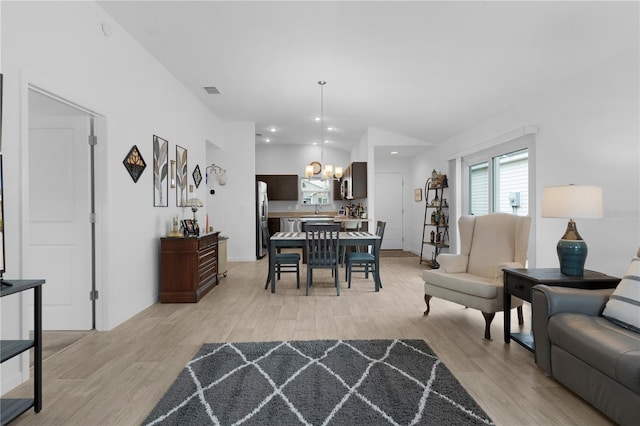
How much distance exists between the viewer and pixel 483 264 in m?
3.55

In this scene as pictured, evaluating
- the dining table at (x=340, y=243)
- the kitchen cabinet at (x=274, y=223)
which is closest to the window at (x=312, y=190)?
the kitchen cabinet at (x=274, y=223)

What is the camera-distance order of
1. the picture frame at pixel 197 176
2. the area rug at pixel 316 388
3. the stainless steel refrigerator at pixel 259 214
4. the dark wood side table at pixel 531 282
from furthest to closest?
the stainless steel refrigerator at pixel 259 214, the picture frame at pixel 197 176, the dark wood side table at pixel 531 282, the area rug at pixel 316 388

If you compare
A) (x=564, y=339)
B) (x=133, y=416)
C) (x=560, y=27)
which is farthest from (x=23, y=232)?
(x=560, y=27)

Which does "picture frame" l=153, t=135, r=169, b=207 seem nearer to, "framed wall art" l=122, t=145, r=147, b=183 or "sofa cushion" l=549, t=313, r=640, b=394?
"framed wall art" l=122, t=145, r=147, b=183

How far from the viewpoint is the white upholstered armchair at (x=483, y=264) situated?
3.01 m

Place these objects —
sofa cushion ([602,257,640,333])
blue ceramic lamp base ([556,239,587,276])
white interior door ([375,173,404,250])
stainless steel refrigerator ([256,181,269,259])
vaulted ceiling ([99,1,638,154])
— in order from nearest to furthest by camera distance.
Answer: sofa cushion ([602,257,640,333])
blue ceramic lamp base ([556,239,587,276])
vaulted ceiling ([99,1,638,154])
stainless steel refrigerator ([256,181,269,259])
white interior door ([375,173,404,250])

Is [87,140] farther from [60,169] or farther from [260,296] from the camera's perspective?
[260,296]

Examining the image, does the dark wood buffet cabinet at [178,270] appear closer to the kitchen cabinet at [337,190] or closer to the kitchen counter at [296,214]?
the kitchen counter at [296,214]

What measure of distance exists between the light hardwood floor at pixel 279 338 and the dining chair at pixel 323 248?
1.20 feet

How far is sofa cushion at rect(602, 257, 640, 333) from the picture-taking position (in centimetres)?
196

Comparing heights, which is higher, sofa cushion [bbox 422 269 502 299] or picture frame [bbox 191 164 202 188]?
picture frame [bbox 191 164 202 188]

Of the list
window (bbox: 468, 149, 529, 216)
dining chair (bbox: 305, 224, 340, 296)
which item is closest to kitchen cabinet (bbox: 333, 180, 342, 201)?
window (bbox: 468, 149, 529, 216)

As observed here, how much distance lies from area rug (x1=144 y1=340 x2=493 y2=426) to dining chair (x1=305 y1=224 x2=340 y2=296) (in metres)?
1.68

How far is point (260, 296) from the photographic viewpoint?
4.38m
